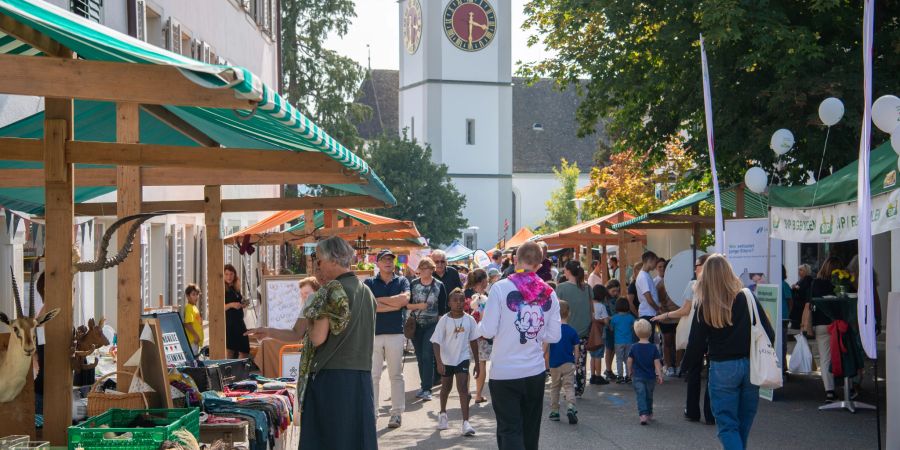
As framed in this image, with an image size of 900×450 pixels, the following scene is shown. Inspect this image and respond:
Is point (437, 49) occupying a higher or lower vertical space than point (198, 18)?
higher

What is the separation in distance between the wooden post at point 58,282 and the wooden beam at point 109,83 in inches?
52.8

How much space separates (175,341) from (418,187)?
5493 cm

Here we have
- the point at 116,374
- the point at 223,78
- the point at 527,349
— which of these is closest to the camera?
the point at 223,78

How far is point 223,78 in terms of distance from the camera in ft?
13.0

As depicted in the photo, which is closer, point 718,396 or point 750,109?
point 718,396

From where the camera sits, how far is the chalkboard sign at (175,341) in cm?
826

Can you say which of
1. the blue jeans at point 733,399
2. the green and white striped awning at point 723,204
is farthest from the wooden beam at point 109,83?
the green and white striped awning at point 723,204

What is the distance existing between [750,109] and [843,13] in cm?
187

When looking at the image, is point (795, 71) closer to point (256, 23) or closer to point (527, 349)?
point (527, 349)

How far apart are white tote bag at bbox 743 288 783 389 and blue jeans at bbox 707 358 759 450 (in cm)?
8

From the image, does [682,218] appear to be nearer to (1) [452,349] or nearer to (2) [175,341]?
(1) [452,349]

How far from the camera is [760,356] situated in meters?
8.45

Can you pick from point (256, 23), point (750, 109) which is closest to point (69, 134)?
point (750, 109)

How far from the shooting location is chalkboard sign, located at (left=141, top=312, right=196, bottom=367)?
27.1 feet
